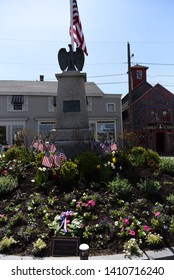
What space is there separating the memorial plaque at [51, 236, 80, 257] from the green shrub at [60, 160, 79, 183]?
2.07m

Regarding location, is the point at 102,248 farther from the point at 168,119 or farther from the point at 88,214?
the point at 168,119

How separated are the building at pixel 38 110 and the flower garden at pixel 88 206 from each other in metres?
16.6

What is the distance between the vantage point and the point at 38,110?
24.6 m

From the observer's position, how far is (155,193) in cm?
529

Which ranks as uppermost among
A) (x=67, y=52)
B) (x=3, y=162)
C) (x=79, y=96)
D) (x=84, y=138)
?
(x=67, y=52)

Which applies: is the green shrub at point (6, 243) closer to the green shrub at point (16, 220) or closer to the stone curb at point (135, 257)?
the stone curb at point (135, 257)

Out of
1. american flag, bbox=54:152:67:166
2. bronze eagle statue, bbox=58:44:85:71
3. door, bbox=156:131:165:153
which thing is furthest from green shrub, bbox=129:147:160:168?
door, bbox=156:131:165:153

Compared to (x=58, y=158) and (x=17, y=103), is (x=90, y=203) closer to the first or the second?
(x=58, y=158)

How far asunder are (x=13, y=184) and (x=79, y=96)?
13.3 ft

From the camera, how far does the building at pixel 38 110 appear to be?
23.6 m

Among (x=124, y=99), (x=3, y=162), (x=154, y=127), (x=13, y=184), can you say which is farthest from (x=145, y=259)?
(x=124, y=99)

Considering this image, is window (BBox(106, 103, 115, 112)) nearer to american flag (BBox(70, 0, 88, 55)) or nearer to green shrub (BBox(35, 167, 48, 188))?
american flag (BBox(70, 0, 88, 55))

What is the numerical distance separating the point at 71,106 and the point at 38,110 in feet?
56.0

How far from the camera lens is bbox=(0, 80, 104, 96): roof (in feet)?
80.5
